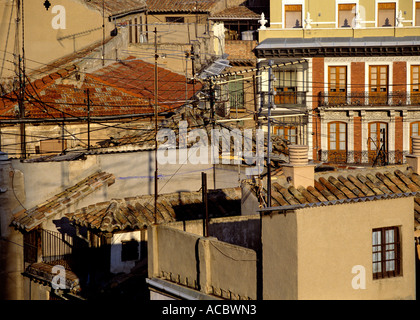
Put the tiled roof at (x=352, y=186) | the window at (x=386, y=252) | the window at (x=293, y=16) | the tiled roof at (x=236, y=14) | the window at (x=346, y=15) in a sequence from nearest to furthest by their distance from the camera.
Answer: the window at (x=386, y=252), the tiled roof at (x=352, y=186), the window at (x=346, y=15), the window at (x=293, y=16), the tiled roof at (x=236, y=14)

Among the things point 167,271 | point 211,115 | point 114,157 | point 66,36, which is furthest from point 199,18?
point 167,271

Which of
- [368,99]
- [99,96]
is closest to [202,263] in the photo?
[99,96]

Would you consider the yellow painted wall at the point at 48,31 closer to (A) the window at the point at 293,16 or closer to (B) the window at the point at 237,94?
(B) the window at the point at 237,94

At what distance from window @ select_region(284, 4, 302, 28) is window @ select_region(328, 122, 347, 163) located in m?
6.14

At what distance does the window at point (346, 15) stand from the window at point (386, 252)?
34692 mm

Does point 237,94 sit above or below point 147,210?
above

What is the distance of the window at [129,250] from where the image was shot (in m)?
22.0

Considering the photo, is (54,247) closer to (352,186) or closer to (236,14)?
(352,186)

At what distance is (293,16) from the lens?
4922cm

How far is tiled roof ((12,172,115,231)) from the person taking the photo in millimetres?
24547

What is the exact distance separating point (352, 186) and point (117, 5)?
2510cm

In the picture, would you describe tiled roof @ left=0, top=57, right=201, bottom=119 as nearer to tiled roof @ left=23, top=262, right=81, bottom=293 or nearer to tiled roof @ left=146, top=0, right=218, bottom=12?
tiled roof @ left=23, top=262, right=81, bottom=293

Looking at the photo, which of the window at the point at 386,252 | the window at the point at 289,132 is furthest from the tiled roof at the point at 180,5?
the window at the point at 386,252

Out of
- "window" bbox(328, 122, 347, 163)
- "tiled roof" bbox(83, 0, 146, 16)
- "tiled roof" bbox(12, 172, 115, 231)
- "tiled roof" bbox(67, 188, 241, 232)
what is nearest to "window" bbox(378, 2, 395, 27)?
"window" bbox(328, 122, 347, 163)
